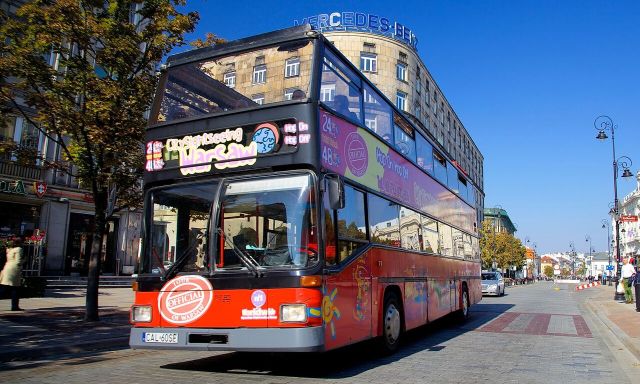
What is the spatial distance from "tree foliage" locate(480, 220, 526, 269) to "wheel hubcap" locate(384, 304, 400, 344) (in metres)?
60.5

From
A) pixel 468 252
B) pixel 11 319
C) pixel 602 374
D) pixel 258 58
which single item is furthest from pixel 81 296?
pixel 602 374

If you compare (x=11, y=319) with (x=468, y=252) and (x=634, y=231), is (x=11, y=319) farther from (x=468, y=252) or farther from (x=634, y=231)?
(x=634, y=231)

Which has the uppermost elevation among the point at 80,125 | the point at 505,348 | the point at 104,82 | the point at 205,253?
the point at 104,82

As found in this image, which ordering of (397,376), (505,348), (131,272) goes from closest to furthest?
(397,376)
(505,348)
(131,272)

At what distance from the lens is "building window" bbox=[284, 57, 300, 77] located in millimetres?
6758

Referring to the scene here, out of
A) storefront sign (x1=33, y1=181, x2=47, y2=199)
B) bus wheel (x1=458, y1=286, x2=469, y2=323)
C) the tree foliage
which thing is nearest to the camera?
bus wheel (x1=458, y1=286, x2=469, y2=323)

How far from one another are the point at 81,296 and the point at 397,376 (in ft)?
50.6

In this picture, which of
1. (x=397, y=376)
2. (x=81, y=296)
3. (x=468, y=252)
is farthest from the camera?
(x=81, y=296)

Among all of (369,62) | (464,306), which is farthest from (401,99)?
(464,306)

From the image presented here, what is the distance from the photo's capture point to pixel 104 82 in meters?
10.8

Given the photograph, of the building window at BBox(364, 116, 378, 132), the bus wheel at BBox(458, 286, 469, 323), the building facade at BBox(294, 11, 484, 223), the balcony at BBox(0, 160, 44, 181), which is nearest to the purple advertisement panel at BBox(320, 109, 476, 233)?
the building window at BBox(364, 116, 378, 132)

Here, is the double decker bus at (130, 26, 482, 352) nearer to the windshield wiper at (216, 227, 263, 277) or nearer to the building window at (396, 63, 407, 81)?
the windshield wiper at (216, 227, 263, 277)

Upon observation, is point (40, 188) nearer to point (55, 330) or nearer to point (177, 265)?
point (55, 330)

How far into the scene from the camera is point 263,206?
6.38m
